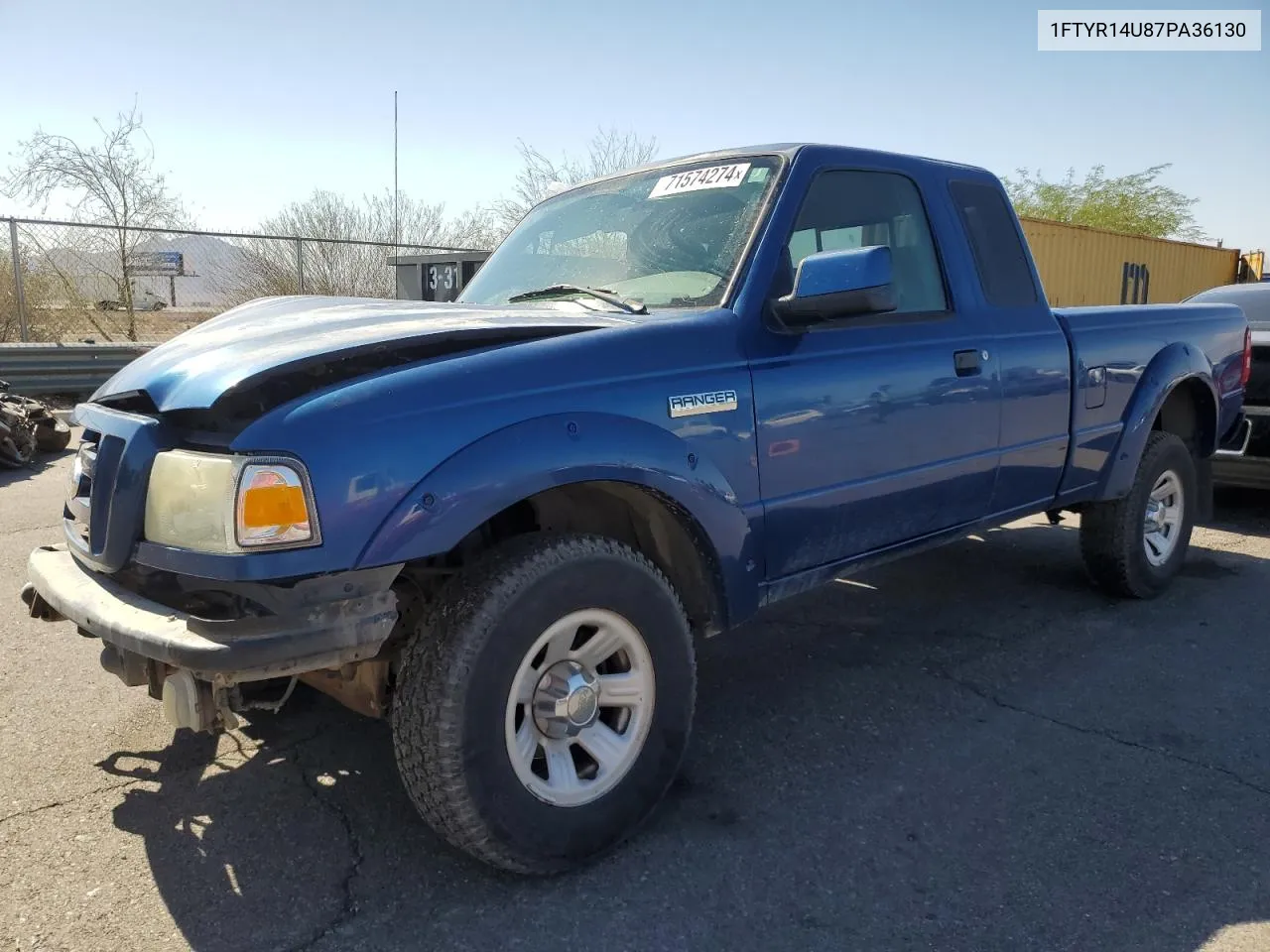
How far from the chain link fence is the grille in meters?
11.2

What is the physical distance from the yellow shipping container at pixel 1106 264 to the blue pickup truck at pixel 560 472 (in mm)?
13130

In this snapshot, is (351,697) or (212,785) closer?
(351,697)

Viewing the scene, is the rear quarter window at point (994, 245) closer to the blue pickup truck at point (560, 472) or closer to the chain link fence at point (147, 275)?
the blue pickup truck at point (560, 472)

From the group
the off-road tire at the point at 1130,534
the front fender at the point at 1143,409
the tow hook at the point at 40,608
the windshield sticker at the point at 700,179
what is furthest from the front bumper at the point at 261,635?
the off-road tire at the point at 1130,534

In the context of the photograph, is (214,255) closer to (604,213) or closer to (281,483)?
(604,213)

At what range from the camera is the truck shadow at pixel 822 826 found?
227 centimetres

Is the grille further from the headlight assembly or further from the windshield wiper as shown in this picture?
the windshield wiper

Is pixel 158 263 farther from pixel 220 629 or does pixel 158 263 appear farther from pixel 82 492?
pixel 220 629

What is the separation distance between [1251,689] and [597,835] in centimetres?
286

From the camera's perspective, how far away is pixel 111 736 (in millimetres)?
3197

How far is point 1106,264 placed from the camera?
19.8m

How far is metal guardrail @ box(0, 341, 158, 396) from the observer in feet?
32.4

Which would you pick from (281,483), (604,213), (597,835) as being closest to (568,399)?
(281,483)

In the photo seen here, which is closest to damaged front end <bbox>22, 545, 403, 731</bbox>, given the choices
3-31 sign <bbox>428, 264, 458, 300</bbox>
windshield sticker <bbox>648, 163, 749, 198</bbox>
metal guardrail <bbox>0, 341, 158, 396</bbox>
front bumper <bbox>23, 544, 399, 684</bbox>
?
front bumper <bbox>23, 544, 399, 684</bbox>
